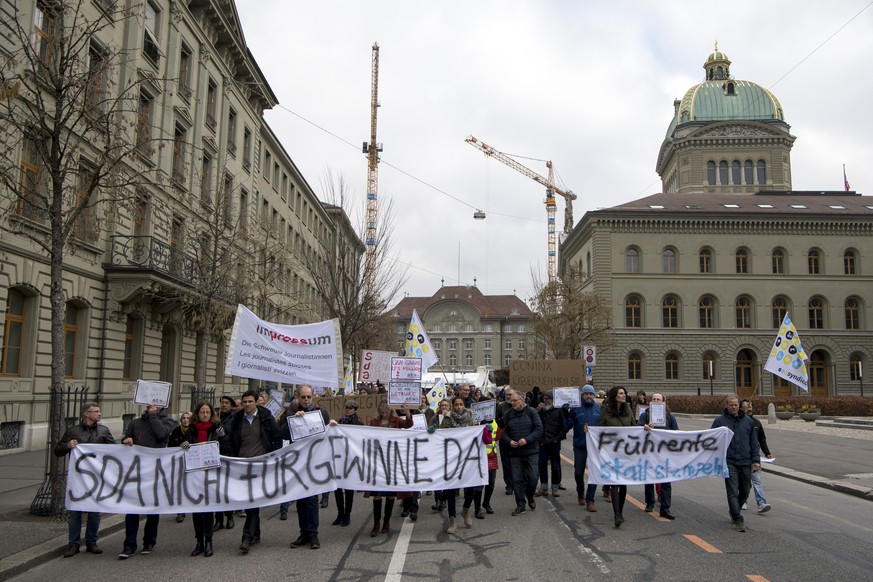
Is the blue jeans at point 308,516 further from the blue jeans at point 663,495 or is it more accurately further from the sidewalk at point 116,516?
the blue jeans at point 663,495

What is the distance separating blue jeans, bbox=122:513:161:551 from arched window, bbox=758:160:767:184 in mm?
76638

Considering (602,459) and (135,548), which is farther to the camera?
(602,459)

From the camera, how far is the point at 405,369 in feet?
50.0

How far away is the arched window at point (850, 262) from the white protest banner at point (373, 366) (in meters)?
54.6

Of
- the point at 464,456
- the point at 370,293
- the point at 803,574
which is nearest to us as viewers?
the point at 803,574

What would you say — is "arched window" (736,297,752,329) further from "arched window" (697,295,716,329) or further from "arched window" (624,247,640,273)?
"arched window" (624,247,640,273)

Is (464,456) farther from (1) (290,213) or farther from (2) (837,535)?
(1) (290,213)

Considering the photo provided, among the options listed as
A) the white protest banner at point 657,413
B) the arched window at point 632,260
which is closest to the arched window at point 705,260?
the arched window at point 632,260

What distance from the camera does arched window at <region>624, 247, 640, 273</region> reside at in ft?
197

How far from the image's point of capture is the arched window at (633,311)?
196 feet

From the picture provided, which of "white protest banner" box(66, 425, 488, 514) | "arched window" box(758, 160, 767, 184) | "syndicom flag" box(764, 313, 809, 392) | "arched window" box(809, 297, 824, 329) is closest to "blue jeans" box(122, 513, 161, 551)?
"white protest banner" box(66, 425, 488, 514)

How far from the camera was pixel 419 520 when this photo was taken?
33.8 ft

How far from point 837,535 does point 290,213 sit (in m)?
42.0

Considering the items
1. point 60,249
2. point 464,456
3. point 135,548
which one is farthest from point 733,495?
point 60,249
